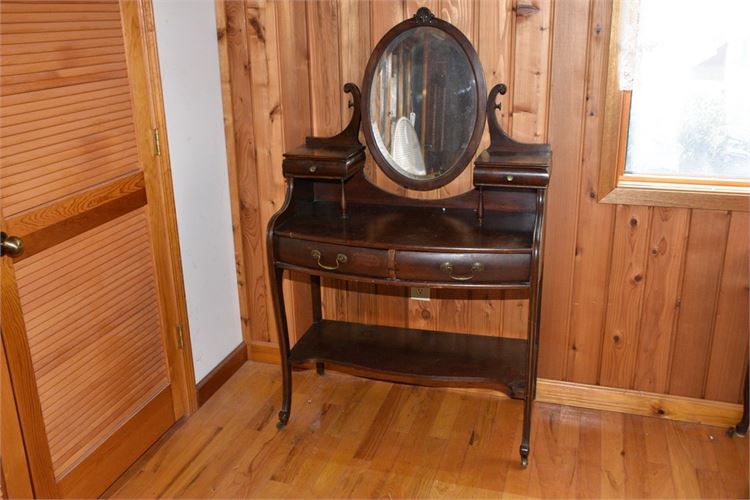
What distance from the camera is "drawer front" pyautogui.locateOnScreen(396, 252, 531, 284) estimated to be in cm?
218

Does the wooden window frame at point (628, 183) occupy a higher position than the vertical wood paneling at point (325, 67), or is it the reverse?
the vertical wood paneling at point (325, 67)

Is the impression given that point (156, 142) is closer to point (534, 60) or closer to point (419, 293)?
point (419, 293)

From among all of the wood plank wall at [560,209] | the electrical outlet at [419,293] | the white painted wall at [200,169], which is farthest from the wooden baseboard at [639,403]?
the white painted wall at [200,169]

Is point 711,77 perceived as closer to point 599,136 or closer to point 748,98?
point 748,98

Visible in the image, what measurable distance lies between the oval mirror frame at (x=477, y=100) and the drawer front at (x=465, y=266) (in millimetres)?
460

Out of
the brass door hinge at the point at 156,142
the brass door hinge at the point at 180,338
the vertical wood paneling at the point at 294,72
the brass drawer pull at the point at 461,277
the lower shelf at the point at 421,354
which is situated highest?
the vertical wood paneling at the point at 294,72

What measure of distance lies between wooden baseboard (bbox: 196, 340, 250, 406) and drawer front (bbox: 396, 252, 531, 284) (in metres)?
1.04

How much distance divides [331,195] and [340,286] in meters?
0.41

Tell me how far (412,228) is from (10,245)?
1.21 metres

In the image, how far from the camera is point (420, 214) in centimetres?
252

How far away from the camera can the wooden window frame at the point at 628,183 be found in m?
2.31

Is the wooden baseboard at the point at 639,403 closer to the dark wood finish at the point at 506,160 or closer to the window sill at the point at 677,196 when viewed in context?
the window sill at the point at 677,196

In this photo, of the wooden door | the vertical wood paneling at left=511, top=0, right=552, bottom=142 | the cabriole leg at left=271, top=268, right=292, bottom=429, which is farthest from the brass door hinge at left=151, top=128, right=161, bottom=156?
the vertical wood paneling at left=511, top=0, right=552, bottom=142

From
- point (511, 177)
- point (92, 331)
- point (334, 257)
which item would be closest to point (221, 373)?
point (92, 331)
